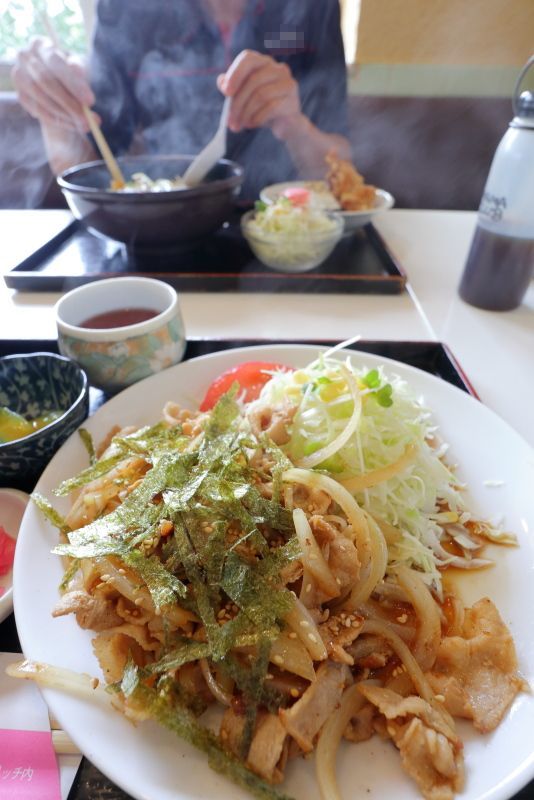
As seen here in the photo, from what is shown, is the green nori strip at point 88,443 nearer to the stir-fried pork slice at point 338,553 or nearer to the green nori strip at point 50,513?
the green nori strip at point 50,513

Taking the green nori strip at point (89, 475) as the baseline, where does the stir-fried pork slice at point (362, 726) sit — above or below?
below

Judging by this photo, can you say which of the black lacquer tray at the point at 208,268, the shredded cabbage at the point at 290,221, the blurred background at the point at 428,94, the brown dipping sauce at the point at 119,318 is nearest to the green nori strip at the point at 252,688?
the brown dipping sauce at the point at 119,318

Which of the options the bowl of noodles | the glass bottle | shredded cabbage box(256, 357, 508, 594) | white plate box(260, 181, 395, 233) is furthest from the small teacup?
the glass bottle

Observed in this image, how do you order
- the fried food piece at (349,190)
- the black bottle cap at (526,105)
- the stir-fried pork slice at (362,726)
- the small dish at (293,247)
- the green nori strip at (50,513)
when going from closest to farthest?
the stir-fried pork slice at (362,726) < the green nori strip at (50,513) < the black bottle cap at (526,105) < the small dish at (293,247) < the fried food piece at (349,190)

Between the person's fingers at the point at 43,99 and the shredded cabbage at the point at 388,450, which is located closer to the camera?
the shredded cabbage at the point at 388,450

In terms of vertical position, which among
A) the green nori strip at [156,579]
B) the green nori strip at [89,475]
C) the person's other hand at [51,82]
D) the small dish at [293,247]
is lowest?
the green nori strip at [89,475]

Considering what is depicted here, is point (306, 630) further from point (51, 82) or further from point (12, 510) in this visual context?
point (51, 82)
